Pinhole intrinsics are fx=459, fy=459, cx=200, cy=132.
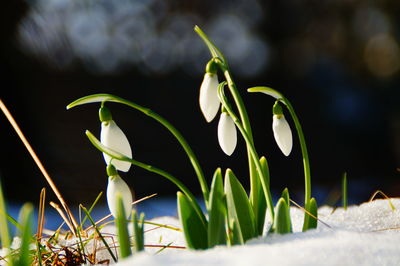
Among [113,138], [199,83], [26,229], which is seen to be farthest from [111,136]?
[199,83]

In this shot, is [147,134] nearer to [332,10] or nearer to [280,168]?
[280,168]

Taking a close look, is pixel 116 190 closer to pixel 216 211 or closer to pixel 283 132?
pixel 216 211

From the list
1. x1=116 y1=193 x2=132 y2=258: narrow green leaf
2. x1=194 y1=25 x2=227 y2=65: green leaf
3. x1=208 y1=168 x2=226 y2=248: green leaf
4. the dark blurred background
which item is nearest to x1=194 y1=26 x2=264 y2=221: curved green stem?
x1=194 y1=25 x2=227 y2=65: green leaf

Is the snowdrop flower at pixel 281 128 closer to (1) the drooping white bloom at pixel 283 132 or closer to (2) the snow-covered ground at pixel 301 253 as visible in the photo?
(1) the drooping white bloom at pixel 283 132

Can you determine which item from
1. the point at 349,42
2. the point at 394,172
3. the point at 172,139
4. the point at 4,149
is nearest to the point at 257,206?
the point at 172,139

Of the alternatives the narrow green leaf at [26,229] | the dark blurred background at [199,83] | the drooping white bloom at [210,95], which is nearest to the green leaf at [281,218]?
the drooping white bloom at [210,95]

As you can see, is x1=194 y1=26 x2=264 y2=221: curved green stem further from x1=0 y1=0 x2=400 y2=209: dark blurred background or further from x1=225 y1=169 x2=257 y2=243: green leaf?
x1=0 y1=0 x2=400 y2=209: dark blurred background
